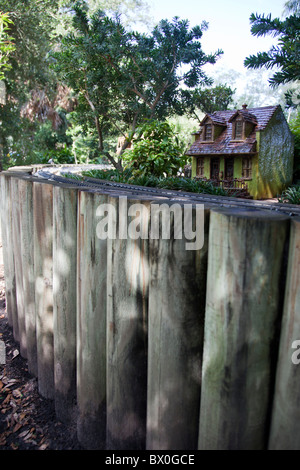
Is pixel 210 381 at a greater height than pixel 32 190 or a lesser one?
lesser

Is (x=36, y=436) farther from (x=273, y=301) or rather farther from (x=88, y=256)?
(x=273, y=301)

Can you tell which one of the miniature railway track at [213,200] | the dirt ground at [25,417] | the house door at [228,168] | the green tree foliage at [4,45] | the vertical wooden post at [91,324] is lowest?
the dirt ground at [25,417]

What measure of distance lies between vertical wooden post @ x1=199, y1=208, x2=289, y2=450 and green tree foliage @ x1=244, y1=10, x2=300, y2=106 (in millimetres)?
4911

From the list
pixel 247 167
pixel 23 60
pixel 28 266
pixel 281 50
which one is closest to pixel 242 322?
pixel 28 266

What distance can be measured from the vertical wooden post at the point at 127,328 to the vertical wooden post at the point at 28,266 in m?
1.20

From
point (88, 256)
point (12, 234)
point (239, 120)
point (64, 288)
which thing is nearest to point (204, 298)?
point (88, 256)

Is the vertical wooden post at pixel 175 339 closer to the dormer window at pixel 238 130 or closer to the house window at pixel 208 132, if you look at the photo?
the dormer window at pixel 238 130

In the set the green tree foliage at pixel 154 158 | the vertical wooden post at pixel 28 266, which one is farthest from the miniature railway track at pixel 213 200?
the green tree foliage at pixel 154 158

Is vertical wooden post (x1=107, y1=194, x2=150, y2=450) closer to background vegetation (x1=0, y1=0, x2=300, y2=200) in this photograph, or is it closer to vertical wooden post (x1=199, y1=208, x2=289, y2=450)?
vertical wooden post (x1=199, y1=208, x2=289, y2=450)

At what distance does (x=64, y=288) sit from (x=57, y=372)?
575 mm

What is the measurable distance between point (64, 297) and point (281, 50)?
514 centimetres

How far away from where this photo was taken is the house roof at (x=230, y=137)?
1002cm

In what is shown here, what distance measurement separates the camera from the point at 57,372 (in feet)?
8.43

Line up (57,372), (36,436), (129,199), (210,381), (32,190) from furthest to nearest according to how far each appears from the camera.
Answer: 1. (32,190)
2. (57,372)
3. (36,436)
4. (129,199)
5. (210,381)
